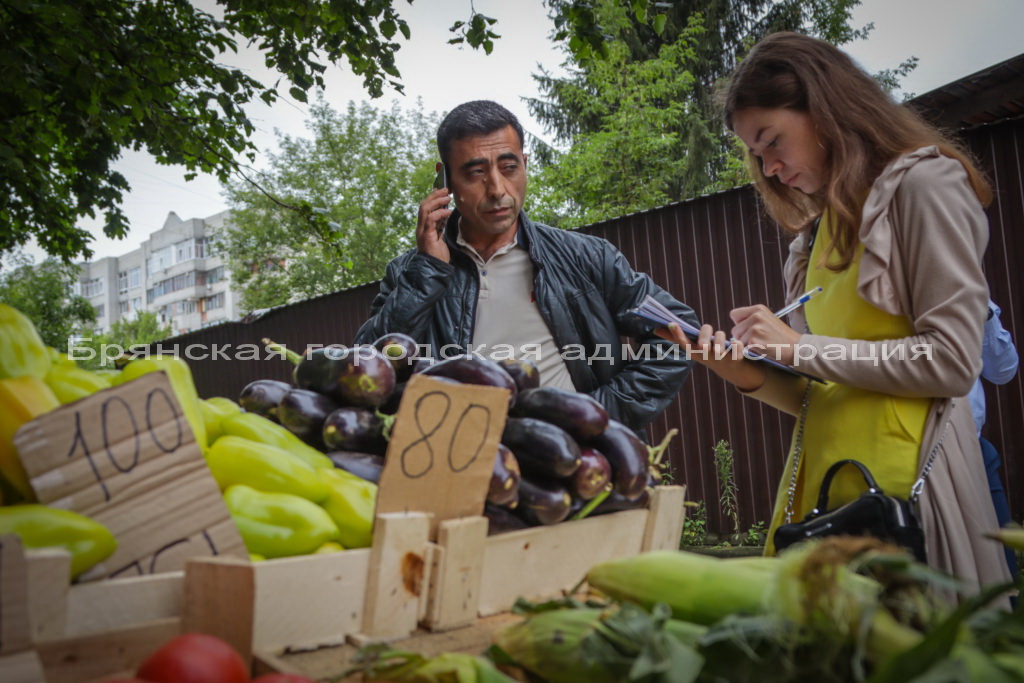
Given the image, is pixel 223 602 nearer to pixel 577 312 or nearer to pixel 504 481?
pixel 504 481

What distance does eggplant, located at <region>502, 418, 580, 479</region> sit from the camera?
1.36 meters

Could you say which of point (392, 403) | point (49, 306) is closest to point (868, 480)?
point (392, 403)

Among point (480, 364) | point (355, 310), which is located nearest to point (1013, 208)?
point (480, 364)

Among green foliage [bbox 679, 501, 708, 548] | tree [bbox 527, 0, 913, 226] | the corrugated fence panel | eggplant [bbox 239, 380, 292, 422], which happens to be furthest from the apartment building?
eggplant [bbox 239, 380, 292, 422]

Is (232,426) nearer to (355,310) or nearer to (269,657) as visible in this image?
(269,657)

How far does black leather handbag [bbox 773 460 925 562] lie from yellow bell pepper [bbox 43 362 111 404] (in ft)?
4.42

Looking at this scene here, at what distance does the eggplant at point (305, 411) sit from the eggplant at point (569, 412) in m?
0.40

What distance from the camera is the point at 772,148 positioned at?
189cm

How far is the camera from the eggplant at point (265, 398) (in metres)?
1.59

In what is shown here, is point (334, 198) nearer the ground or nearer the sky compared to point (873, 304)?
nearer the sky

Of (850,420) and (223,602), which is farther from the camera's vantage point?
(850,420)

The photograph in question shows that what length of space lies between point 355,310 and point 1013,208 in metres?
8.14

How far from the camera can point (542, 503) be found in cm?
134

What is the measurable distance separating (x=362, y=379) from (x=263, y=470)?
28 centimetres
